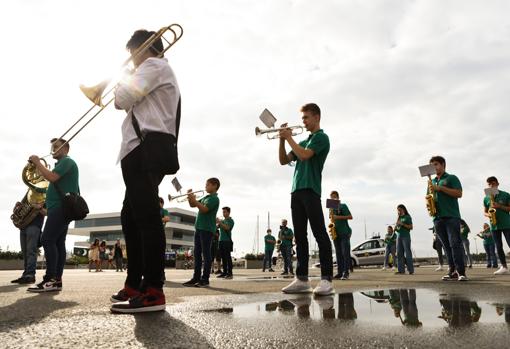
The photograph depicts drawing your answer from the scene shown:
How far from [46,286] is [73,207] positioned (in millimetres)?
1043

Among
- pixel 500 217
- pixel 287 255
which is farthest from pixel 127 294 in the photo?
pixel 287 255

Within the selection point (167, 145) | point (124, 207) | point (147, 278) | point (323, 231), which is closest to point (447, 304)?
point (323, 231)

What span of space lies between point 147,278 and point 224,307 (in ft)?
2.18

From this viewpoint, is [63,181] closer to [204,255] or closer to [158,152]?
[204,255]

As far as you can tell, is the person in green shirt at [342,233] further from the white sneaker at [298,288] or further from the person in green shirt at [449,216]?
the white sneaker at [298,288]

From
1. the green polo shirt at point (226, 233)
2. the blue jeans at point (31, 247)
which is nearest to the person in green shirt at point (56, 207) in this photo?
the blue jeans at point (31, 247)

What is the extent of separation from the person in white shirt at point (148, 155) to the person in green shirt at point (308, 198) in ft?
6.08

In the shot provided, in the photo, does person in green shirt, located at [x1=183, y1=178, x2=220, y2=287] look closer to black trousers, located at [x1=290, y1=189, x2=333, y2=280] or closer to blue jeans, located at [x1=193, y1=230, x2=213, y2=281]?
blue jeans, located at [x1=193, y1=230, x2=213, y2=281]

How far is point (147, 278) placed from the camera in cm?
281

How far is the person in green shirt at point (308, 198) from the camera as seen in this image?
4.52 m

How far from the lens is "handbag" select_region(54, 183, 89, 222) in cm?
501

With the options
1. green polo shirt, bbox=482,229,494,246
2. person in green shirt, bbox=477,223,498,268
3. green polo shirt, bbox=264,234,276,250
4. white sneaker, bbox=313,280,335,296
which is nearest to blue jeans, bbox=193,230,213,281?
white sneaker, bbox=313,280,335,296

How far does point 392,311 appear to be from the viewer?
9.00ft

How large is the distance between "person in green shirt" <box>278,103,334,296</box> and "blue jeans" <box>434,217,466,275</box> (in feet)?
11.1
